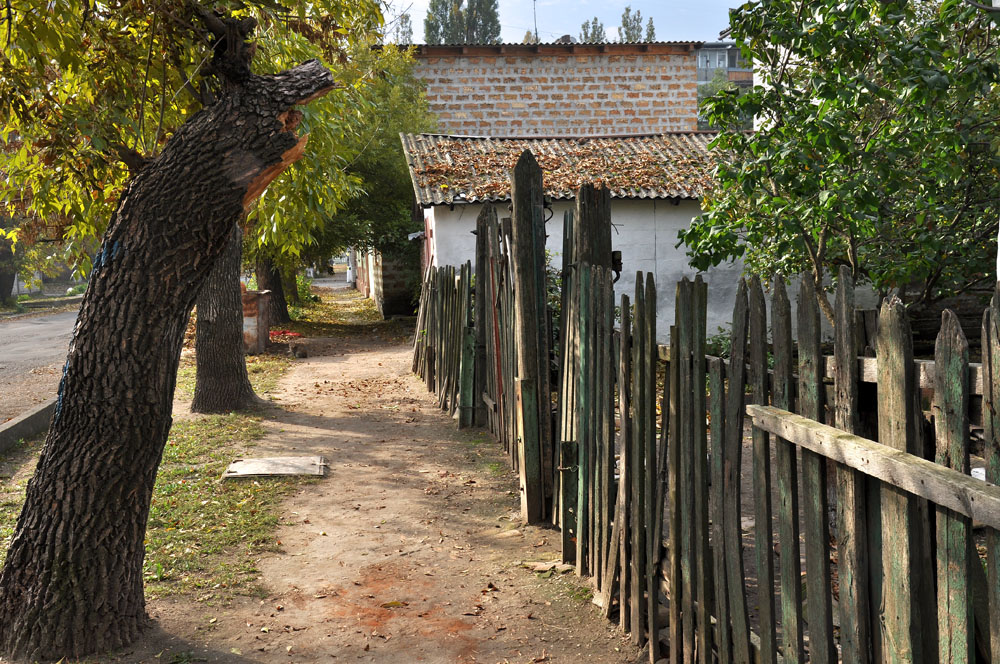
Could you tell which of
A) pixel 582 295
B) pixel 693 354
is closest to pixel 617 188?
pixel 582 295

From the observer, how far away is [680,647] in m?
3.55

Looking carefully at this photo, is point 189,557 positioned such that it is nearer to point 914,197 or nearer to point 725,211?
point 725,211

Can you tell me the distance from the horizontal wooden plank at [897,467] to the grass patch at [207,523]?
3299mm

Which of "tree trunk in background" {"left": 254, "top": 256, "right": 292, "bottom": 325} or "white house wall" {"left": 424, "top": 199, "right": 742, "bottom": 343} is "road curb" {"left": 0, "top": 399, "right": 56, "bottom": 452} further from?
"tree trunk in background" {"left": 254, "top": 256, "right": 292, "bottom": 325}

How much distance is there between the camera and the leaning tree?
12.6 feet

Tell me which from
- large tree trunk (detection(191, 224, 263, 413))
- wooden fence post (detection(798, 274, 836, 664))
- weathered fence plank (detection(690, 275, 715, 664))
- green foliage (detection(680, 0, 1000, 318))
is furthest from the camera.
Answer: large tree trunk (detection(191, 224, 263, 413))

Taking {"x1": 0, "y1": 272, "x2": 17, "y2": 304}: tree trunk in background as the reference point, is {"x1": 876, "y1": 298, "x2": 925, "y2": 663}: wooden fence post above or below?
below

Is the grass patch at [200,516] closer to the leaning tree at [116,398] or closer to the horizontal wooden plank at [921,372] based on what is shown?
the leaning tree at [116,398]

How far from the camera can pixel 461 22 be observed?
56.4 meters

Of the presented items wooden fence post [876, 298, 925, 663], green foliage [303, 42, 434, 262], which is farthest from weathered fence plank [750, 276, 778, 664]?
green foliage [303, 42, 434, 262]

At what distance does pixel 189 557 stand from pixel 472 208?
418 inches

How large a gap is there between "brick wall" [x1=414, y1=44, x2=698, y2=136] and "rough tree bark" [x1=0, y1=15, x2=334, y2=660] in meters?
20.4

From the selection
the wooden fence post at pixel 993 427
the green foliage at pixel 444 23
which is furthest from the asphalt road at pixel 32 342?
the green foliage at pixel 444 23

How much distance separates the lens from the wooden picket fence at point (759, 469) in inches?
78.5
